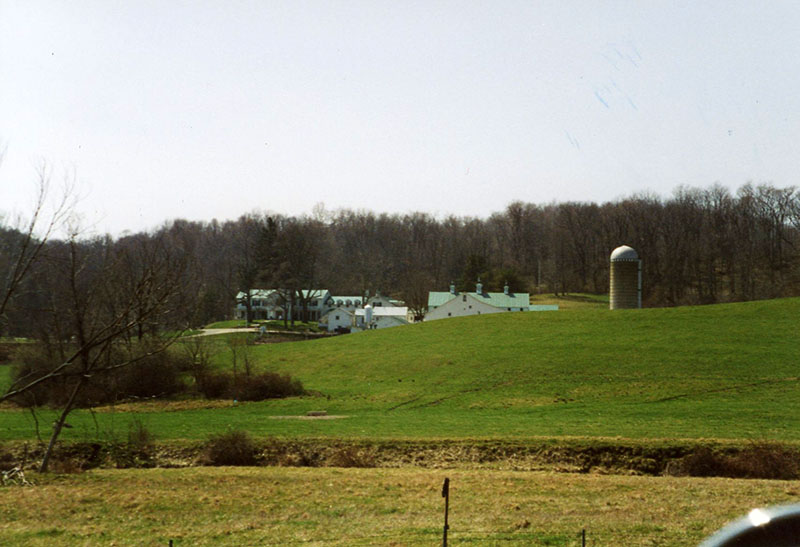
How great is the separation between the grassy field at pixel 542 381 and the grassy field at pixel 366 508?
6.96 meters

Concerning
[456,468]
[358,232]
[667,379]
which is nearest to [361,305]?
[358,232]

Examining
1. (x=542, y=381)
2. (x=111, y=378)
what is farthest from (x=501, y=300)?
(x=111, y=378)

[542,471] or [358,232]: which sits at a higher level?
[358,232]

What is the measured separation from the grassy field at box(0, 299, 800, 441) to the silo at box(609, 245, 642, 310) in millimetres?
7621

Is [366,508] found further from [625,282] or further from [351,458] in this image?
[625,282]

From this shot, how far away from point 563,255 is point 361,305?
38163 millimetres

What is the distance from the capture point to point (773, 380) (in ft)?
118

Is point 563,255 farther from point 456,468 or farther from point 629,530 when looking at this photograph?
point 629,530

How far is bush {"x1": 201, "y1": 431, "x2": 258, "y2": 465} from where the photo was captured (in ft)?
69.9

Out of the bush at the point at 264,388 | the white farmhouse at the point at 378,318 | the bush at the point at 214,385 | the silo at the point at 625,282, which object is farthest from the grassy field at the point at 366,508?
the white farmhouse at the point at 378,318

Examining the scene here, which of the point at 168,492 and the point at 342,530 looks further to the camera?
the point at 168,492

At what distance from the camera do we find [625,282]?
2633 inches

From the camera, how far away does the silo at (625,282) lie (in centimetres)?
6656

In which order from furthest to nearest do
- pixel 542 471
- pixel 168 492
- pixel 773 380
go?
pixel 773 380 < pixel 542 471 < pixel 168 492
